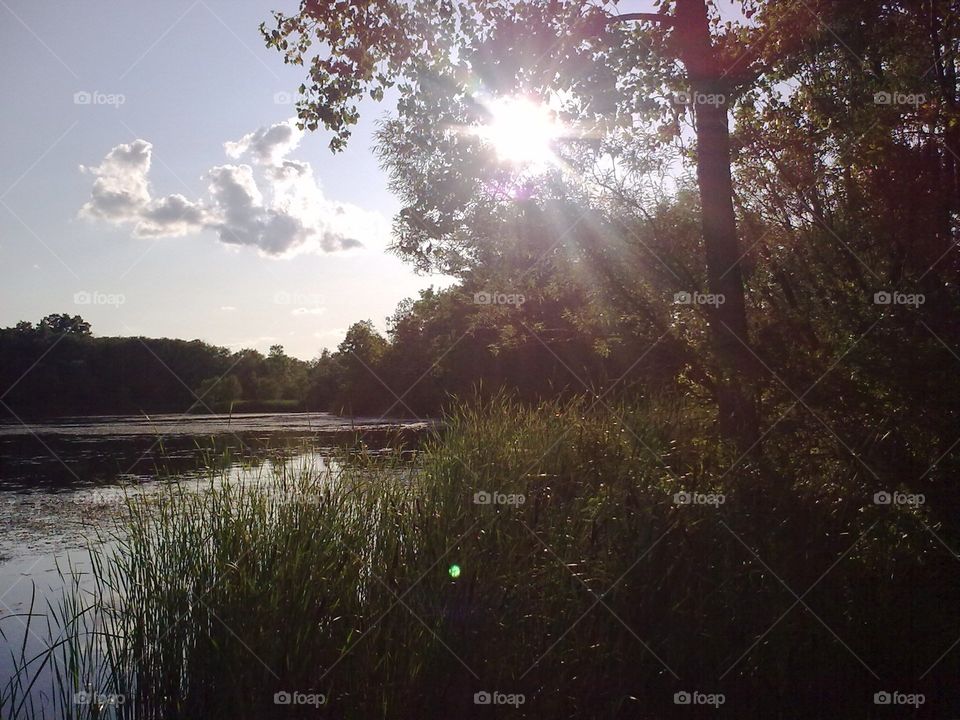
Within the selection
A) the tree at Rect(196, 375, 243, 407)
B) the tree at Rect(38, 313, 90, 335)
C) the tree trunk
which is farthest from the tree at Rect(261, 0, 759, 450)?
the tree at Rect(38, 313, 90, 335)

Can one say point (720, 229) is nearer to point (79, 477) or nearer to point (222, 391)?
point (79, 477)

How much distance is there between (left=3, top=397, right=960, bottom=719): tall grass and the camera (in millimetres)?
5180

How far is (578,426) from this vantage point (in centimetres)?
951

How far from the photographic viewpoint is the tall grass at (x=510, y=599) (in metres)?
5.18

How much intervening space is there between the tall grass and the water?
543 mm

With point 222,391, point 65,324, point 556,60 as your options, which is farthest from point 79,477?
point 65,324

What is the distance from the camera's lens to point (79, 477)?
1733 cm

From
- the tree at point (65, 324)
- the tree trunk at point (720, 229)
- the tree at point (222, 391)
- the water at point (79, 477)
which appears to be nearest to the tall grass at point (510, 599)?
the water at point (79, 477)

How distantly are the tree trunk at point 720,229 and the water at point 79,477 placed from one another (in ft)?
11.0

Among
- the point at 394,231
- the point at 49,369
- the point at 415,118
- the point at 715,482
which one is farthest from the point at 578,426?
the point at 49,369

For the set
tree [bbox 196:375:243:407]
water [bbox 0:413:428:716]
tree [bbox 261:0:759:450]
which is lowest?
water [bbox 0:413:428:716]

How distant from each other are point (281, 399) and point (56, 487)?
41.0m

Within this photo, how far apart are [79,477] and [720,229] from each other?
14.7 m

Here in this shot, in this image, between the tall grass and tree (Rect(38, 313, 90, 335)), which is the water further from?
tree (Rect(38, 313, 90, 335))
